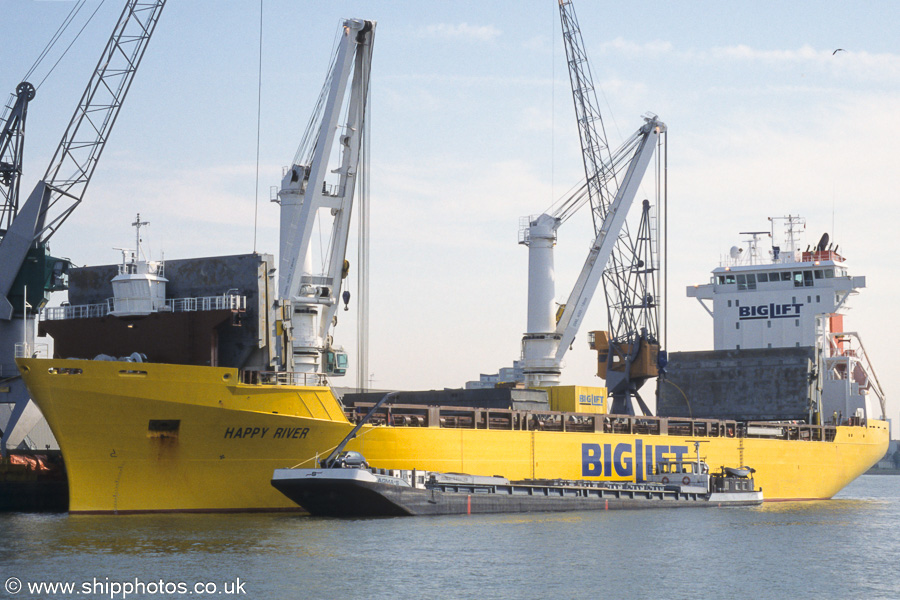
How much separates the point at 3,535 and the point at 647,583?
20200mm

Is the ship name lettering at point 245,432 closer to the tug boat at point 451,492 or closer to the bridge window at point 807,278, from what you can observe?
the tug boat at point 451,492

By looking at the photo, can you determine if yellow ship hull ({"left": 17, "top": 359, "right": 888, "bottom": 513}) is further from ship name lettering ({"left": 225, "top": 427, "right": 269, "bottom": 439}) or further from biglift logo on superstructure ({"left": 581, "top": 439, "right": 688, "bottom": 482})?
biglift logo on superstructure ({"left": 581, "top": 439, "right": 688, "bottom": 482})

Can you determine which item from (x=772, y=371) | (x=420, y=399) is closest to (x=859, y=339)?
(x=772, y=371)

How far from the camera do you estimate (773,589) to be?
90.9 ft

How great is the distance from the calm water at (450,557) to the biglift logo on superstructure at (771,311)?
2557 centimetres

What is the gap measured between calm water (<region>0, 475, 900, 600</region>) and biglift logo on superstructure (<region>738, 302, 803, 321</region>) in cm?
2557

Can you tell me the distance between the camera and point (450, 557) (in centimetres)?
3058

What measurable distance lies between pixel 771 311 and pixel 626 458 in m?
20.3

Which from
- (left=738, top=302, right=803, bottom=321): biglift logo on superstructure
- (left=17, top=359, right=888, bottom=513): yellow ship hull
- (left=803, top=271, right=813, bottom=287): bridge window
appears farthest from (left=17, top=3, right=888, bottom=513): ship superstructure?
(left=803, top=271, right=813, bottom=287): bridge window

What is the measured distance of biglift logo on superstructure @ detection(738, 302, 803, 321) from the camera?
217 ft

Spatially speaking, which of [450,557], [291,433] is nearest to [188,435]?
[291,433]

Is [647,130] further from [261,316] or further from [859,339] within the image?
[261,316]

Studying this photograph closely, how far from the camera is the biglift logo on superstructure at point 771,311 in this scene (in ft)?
217

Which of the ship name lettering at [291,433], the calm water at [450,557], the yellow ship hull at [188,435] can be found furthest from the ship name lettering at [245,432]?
the calm water at [450,557]
